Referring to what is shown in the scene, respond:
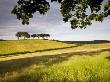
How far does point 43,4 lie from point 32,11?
0.79 metres

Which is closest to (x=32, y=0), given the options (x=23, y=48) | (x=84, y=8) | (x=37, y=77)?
(x=84, y=8)

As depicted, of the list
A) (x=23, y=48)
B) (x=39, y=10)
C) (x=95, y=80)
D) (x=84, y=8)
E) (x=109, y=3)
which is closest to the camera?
(x=95, y=80)

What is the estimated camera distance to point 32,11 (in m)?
16.7

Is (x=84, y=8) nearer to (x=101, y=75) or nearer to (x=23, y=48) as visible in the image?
(x=101, y=75)

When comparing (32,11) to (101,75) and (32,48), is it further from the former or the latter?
(32,48)

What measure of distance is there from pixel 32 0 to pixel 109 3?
5.53 metres

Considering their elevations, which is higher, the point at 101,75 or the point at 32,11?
the point at 32,11

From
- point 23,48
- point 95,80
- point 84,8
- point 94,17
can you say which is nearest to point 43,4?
point 84,8

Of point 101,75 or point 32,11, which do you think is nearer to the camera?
point 101,75

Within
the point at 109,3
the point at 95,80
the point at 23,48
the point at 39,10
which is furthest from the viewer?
the point at 23,48

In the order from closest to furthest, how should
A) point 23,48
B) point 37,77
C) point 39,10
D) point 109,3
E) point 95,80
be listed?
point 95,80
point 37,77
point 39,10
point 109,3
point 23,48

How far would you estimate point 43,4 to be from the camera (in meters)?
16.5

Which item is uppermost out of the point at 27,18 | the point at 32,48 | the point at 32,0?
the point at 32,0

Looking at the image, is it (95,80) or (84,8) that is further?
(84,8)
